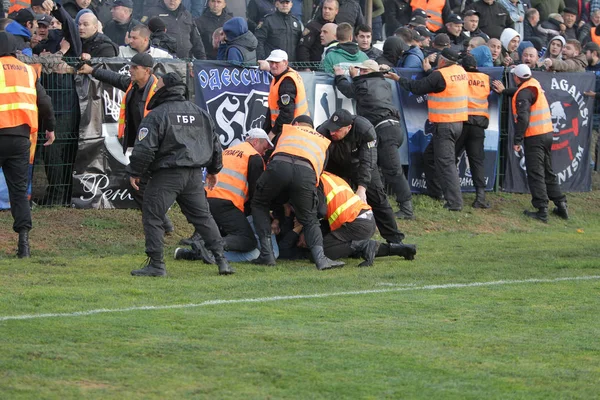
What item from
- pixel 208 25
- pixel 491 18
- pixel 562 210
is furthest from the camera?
pixel 491 18

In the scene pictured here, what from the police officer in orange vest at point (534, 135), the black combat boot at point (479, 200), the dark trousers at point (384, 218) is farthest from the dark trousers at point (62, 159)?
the police officer in orange vest at point (534, 135)

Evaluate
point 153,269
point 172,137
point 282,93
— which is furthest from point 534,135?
point 153,269

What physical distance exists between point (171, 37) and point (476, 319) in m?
9.09

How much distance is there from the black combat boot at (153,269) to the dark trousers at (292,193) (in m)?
1.42

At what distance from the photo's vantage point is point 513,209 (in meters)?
17.9

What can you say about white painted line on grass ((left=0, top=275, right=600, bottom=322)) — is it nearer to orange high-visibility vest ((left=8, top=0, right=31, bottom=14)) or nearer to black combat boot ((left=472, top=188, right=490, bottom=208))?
black combat boot ((left=472, top=188, right=490, bottom=208))

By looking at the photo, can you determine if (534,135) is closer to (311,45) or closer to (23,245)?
(311,45)

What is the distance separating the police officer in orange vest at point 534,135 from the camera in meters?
17.1

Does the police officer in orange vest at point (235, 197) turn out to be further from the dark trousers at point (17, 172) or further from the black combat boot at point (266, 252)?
the dark trousers at point (17, 172)

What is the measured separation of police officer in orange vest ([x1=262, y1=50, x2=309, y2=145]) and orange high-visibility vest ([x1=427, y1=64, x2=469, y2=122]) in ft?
9.36

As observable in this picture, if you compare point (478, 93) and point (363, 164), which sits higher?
point (478, 93)

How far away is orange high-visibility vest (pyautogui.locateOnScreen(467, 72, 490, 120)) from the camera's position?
1727cm

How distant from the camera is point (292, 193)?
11891 mm

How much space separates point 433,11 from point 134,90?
28.9 ft
